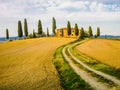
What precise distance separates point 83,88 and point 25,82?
5.05m

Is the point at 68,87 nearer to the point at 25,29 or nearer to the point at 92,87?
the point at 92,87

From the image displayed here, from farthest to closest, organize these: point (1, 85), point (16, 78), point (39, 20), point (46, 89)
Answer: point (39, 20) → point (16, 78) → point (1, 85) → point (46, 89)

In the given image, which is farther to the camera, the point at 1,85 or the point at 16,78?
the point at 16,78

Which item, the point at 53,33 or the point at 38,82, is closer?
the point at 38,82

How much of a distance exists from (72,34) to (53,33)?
36.7ft

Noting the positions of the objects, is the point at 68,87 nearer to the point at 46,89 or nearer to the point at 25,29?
the point at 46,89

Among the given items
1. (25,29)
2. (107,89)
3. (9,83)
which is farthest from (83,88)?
(25,29)

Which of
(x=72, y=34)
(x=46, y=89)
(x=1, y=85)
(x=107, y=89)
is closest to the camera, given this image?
(x=107, y=89)

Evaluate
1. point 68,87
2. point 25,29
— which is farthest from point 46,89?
point 25,29

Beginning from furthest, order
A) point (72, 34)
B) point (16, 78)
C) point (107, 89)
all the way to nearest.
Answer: point (72, 34) → point (16, 78) → point (107, 89)

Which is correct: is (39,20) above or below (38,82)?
above

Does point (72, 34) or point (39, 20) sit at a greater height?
point (39, 20)

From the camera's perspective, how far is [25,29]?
117688 mm

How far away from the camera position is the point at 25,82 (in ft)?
59.4
